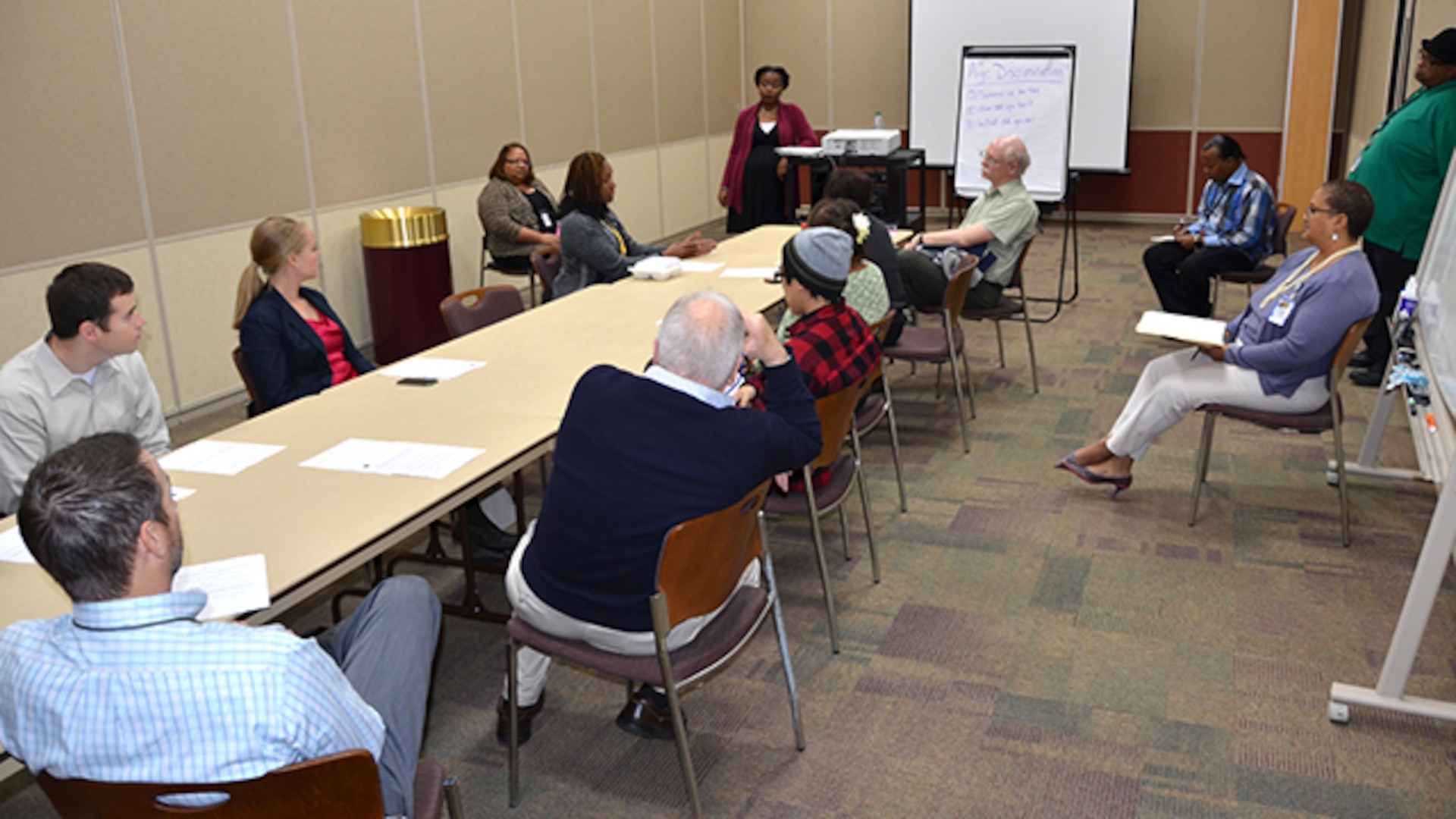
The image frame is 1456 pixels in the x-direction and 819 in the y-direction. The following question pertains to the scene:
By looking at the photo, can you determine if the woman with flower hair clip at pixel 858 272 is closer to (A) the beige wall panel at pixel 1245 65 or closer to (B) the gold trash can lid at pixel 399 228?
(B) the gold trash can lid at pixel 399 228

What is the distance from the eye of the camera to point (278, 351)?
3475mm

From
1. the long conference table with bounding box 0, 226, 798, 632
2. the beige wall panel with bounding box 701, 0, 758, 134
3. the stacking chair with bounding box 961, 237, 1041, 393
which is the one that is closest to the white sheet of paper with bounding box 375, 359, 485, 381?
the long conference table with bounding box 0, 226, 798, 632

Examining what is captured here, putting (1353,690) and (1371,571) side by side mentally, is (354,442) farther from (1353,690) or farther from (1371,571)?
(1371,571)

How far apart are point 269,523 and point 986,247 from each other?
12.7 ft

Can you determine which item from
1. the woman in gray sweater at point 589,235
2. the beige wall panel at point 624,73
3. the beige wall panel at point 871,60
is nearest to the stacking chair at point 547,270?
the woman in gray sweater at point 589,235

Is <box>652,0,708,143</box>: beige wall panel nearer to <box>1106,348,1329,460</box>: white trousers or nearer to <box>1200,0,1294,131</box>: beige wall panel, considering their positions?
<box>1200,0,1294,131</box>: beige wall panel

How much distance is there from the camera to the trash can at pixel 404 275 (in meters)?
6.06

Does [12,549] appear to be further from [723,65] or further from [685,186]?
[723,65]

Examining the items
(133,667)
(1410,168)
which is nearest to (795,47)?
(1410,168)

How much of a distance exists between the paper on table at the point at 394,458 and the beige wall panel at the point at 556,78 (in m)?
5.24

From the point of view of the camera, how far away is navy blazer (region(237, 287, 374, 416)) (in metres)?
3.45

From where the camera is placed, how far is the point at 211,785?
1387mm

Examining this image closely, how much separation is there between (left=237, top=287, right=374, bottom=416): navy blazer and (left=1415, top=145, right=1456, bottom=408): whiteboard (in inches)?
126

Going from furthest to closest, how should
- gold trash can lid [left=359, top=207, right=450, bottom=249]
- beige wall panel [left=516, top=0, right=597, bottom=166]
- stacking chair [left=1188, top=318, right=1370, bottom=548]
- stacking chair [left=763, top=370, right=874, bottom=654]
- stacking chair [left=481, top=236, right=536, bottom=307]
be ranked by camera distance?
1. beige wall panel [left=516, top=0, right=597, bottom=166]
2. stacking chair [left=481, top=236, right=536, bottom=307]
3. gold trash can lid [left=359, top=207, right=450, bottom=249]
4. stacking chair [left=1188, top=318, right=1370, bottom=548]
5. stacking chair [left=763, top=370, right=874, bottom=654]
